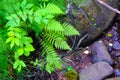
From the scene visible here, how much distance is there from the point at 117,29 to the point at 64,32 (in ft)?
4.66

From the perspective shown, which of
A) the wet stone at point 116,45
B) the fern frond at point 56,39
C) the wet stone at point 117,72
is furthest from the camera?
the wet stone at point 116,45

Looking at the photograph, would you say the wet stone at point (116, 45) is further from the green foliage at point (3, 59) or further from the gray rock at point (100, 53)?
the green foliage at point (3, 59)

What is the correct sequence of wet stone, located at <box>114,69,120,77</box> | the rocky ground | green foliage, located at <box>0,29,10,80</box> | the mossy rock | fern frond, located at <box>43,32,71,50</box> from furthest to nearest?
the mossy rock → wet stone, located at <box>114,69,120,77</box> → the rocky ground → fern frond, located at <box>43,32,71,50</box> → green foliage, located at <box>0,29,10,80</box>

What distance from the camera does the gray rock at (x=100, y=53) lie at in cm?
493

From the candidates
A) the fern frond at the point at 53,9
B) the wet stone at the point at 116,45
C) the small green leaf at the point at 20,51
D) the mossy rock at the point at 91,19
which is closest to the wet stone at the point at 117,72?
the wet stone at the point at 116,45

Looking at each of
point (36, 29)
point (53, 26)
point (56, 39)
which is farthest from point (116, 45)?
point (36, 29)

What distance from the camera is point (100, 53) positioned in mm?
4988

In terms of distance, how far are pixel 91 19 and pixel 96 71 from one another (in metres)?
1.11

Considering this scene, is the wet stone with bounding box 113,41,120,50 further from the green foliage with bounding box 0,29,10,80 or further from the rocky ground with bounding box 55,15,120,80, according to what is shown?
the green foliage with bounding box 0,29,10,80

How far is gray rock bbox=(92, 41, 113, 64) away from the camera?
4.93m

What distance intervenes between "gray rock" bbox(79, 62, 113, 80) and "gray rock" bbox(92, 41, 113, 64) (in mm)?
150

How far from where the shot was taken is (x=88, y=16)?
17.0 ft

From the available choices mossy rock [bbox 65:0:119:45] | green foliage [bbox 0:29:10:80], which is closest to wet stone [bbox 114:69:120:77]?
mossy rock [bbox 65:0:119:45]

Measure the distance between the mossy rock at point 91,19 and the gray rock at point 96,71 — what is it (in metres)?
0.61
